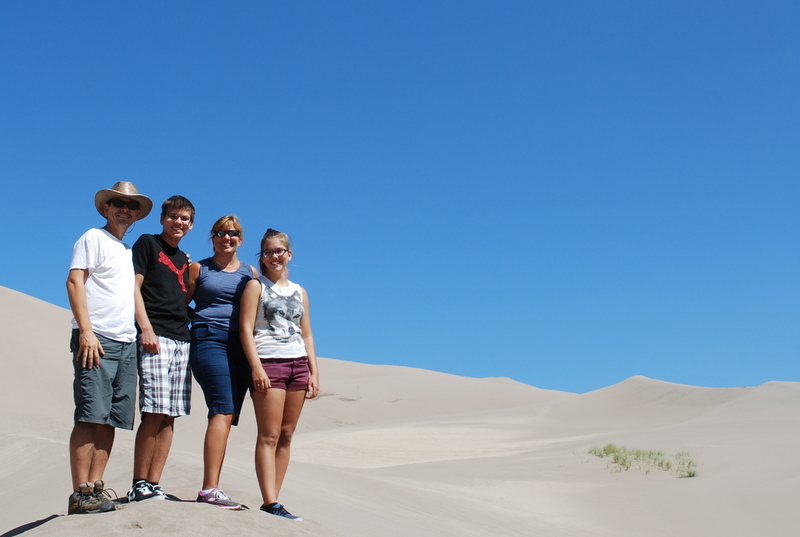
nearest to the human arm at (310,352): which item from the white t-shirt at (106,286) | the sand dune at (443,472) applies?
the sand dune at (443,472)

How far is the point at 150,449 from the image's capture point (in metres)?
4.38

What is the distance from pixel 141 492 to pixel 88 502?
391mm

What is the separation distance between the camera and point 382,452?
17109 mm

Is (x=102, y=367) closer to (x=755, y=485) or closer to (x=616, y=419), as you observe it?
(x=755, y=485)

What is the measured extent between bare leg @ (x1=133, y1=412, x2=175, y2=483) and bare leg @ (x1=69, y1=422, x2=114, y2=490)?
0.23 m

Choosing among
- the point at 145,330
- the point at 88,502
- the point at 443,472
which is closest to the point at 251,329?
the point at 145,330

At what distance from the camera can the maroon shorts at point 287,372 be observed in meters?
4.48

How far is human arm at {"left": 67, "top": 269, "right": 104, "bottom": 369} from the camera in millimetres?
4023

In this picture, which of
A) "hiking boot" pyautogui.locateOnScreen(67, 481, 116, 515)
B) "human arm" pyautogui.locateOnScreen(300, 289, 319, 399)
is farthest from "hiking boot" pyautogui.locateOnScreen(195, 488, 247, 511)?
"human arm" pyautogui.locateOnScreen(300, 289, 319, 399)

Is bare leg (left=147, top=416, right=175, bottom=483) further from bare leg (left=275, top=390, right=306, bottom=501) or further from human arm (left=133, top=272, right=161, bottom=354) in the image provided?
bare leg (left=275, top=390, right=306, bottom=501)

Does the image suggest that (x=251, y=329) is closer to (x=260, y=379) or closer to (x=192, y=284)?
(x=260, y=379)

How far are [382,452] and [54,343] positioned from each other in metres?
12.4

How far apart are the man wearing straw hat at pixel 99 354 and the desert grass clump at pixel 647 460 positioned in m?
9.28

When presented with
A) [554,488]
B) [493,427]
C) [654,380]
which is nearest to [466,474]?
[554,488]
